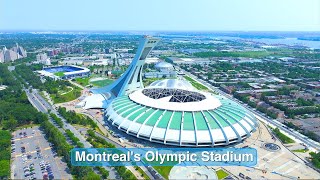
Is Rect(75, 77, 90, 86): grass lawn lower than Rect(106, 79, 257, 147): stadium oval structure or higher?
lower

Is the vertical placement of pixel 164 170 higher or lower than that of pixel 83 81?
lower

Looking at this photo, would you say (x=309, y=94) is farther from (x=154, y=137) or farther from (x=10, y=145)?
(x=10, y=145)

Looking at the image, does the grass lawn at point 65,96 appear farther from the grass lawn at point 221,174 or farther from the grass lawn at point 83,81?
the grass lawn at point 221,174

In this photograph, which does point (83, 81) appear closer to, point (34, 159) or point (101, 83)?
point (101, 83)

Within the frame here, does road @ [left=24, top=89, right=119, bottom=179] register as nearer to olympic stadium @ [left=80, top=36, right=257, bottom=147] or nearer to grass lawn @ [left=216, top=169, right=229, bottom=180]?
olympic stadium @ [left=80, top=36, right=257, bottom=147]

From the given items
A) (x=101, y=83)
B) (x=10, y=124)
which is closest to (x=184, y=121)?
(x=10, y=124)

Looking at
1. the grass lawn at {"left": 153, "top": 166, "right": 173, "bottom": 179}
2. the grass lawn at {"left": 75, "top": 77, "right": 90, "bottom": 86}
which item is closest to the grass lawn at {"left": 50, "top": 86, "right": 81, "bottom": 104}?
the grass lawn at {"left": 75, "top": 77, "right": 90, "bottom": 86}

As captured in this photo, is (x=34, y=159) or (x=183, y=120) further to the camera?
(x=183, y=120)

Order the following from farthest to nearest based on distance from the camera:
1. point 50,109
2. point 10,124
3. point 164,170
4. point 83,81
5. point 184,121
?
1. point 83,81
2. point 50,109
3. point 10,124
4. point 184,121
5. point 164,170
